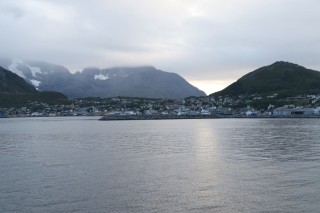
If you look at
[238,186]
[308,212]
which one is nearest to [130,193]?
[238,186]

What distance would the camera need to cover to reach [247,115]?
177m

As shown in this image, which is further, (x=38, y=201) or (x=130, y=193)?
(x=130, y=193)

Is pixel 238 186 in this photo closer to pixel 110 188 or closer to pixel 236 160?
pixel 110 188

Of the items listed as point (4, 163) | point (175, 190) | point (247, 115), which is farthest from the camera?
point (247, 115)

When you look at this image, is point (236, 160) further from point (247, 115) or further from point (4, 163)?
point (247, 115)

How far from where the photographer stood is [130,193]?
22.9 metres

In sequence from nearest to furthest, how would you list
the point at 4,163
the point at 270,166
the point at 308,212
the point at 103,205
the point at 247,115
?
the point at 308,212 < the point at 103,205 < the point at 270,166 < the point at 4,163 < the point at 247,115

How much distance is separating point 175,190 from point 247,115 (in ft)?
517

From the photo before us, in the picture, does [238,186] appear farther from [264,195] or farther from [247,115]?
[247,115]

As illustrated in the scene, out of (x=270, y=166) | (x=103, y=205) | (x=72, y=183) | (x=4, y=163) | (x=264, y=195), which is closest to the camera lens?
(x=103, y=205)

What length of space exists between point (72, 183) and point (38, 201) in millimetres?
4540

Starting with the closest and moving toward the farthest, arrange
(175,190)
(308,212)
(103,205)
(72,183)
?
(308,212), (103,205), (175,190), (72,183)

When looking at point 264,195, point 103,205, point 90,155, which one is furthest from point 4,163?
point 264,195

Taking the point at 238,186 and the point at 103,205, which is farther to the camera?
the point at 238,186
